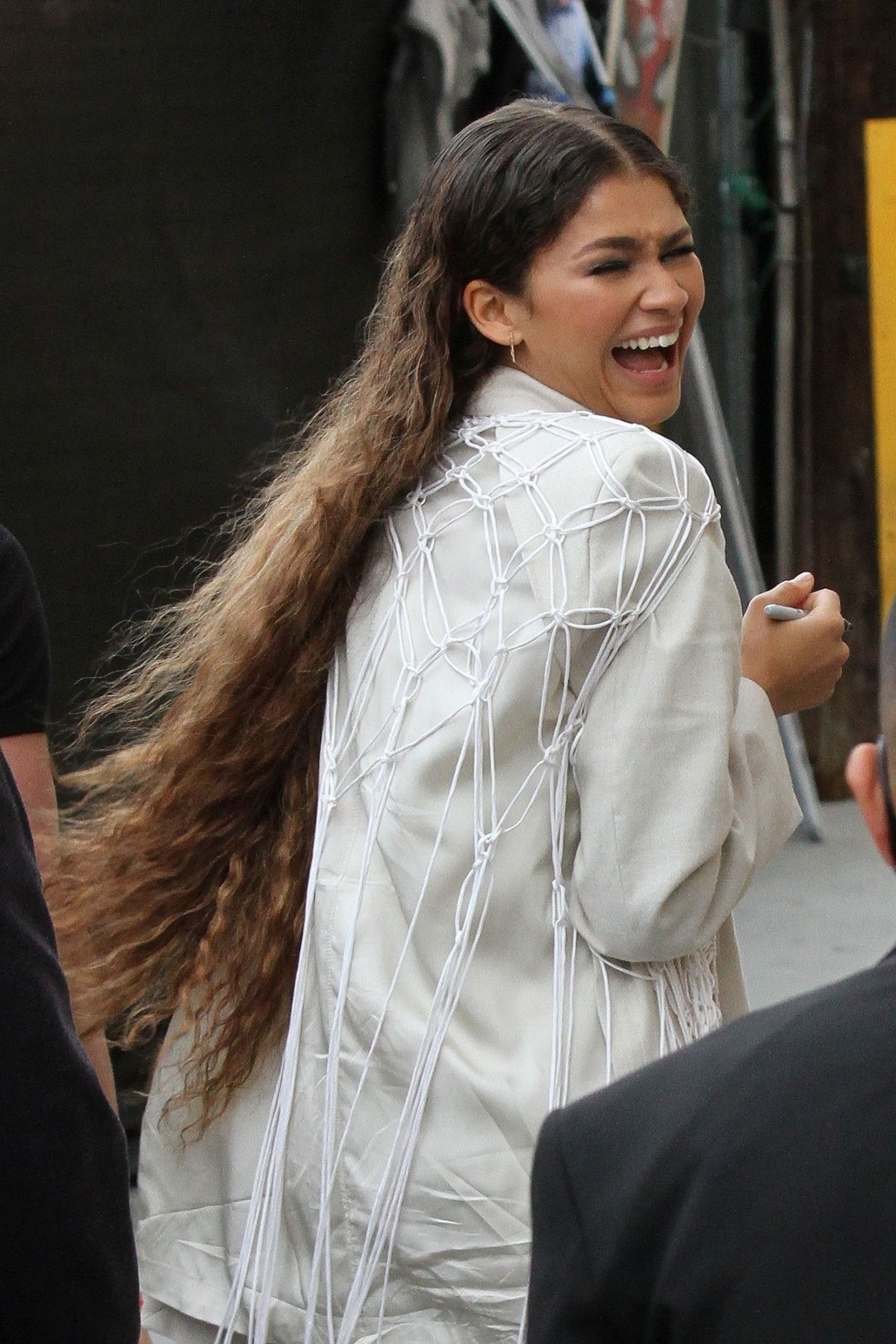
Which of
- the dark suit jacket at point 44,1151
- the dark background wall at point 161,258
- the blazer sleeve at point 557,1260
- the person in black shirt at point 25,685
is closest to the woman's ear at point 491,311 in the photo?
the person in black shirt at point 25,685

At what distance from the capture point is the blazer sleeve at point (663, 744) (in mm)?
1782

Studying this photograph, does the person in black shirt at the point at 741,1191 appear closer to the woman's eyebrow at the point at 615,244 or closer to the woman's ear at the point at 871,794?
the woman's ear at the point at 871,794

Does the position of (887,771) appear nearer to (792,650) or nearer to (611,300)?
(792,650)

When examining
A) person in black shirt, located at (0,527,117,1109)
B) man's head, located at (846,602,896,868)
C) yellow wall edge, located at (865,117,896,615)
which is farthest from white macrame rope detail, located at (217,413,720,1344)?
yellow wall edge, located at (865,117,896,615)

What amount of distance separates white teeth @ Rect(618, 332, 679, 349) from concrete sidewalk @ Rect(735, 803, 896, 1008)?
2797 millimetres

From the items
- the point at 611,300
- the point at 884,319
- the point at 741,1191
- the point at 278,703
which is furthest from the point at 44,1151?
the point at 884,319

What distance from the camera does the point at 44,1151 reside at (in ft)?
3.89

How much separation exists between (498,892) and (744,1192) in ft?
3.05

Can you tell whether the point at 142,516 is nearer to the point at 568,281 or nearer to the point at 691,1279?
the point at 568,281

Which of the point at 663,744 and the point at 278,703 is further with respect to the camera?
the point at 278,703

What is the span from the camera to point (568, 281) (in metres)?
2.08

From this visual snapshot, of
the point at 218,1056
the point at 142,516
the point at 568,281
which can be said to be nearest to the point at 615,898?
the point at 218,1056

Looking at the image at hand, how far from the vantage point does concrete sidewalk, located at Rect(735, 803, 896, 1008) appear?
4.94 metres

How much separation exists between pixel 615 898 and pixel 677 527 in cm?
39
